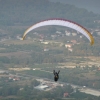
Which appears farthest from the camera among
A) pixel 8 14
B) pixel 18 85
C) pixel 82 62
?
pixel 8 14

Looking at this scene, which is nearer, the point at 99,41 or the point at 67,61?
the point at 67,61

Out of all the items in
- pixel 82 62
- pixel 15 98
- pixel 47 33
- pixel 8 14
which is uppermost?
pixel 8 14

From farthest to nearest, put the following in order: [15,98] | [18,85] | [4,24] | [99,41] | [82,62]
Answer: [4,24] → [99,41] → [82,62] → [18,85] → [15,98]

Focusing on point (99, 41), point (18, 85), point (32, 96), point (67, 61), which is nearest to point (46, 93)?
point (32, 96)

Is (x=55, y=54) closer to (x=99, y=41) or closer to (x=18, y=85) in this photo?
(x=99, y=41)

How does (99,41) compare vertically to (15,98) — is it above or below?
above

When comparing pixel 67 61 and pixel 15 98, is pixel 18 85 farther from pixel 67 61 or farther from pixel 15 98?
pixel 67 61

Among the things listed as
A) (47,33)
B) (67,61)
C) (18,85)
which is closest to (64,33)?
(47,33)
